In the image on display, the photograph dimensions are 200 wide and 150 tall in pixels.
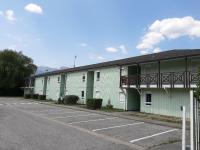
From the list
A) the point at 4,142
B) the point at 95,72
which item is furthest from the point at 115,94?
the point at 4,142

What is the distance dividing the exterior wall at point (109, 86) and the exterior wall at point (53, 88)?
43.1ft

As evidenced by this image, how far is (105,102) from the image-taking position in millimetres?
32438

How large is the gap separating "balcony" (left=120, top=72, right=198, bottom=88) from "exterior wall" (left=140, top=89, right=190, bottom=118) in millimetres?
921

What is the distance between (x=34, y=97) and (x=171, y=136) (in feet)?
140

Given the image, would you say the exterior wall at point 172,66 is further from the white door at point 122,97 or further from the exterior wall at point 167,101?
the white door at point 122,97

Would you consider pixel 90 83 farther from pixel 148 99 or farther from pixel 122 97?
pixel 148 99

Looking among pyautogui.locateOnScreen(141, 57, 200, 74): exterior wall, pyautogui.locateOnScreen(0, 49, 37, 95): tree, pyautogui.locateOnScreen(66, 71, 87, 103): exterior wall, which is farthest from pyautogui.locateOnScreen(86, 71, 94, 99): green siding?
pyautogui.locateOnScreen(0, 49, 37, 95): tree

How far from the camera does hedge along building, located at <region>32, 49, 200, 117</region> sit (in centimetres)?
2226

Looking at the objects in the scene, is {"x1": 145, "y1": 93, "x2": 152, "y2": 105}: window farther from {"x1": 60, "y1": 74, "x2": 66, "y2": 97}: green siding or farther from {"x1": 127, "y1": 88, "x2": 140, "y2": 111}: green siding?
{"x1": 60, "y1": 74, "x2": 66, "y2": 97}: green siding

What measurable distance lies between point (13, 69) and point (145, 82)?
43073 millimetres

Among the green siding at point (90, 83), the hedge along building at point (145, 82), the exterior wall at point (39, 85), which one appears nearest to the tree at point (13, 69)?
the exterior wall at point (39, 85)

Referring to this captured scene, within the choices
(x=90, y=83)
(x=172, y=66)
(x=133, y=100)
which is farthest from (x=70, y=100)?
(x=172, y=66)

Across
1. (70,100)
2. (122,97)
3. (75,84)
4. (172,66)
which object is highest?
(172,66)

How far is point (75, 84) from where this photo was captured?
4075cm
